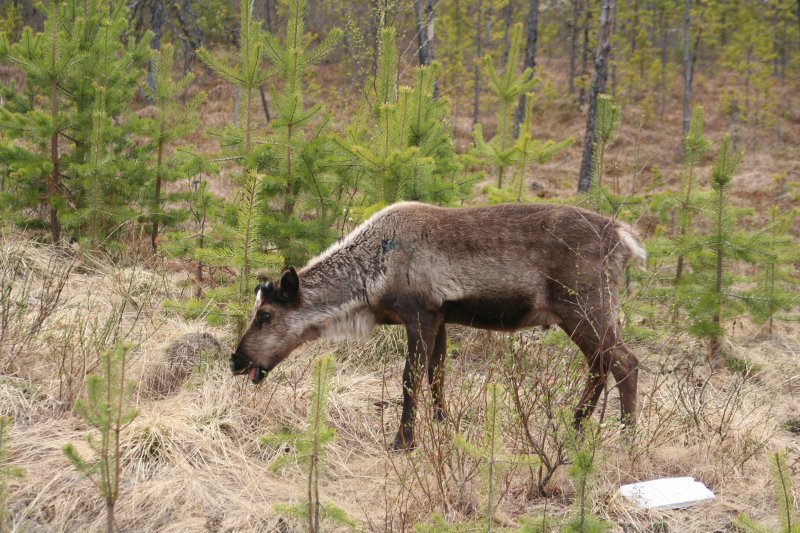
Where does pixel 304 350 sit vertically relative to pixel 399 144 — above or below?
below

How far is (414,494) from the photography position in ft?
15.5

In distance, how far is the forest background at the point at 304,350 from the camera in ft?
15.1

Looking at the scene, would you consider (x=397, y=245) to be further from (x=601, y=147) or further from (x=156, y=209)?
(x=156, y=209)

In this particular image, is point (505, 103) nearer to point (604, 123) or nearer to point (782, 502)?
point (604, 123)

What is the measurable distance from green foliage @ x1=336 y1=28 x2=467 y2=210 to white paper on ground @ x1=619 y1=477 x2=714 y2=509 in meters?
3.53

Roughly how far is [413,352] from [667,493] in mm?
1995

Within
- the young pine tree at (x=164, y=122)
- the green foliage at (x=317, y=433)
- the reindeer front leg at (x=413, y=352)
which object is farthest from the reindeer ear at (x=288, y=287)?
the young pine tree at (x=164, y=122)

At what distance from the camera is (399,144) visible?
739 cm

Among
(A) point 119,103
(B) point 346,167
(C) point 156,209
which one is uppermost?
(A) point 119,103

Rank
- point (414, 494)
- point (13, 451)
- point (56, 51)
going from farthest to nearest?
point (56, 51)
point (13, 451)
point (414, 494)

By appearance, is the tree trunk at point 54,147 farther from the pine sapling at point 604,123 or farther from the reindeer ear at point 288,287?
the pine sapling at point 604,123

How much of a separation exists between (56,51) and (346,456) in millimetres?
6364

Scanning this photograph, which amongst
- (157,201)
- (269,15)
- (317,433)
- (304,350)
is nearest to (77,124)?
(157,201)

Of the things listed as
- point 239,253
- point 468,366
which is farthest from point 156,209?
point 468,366
